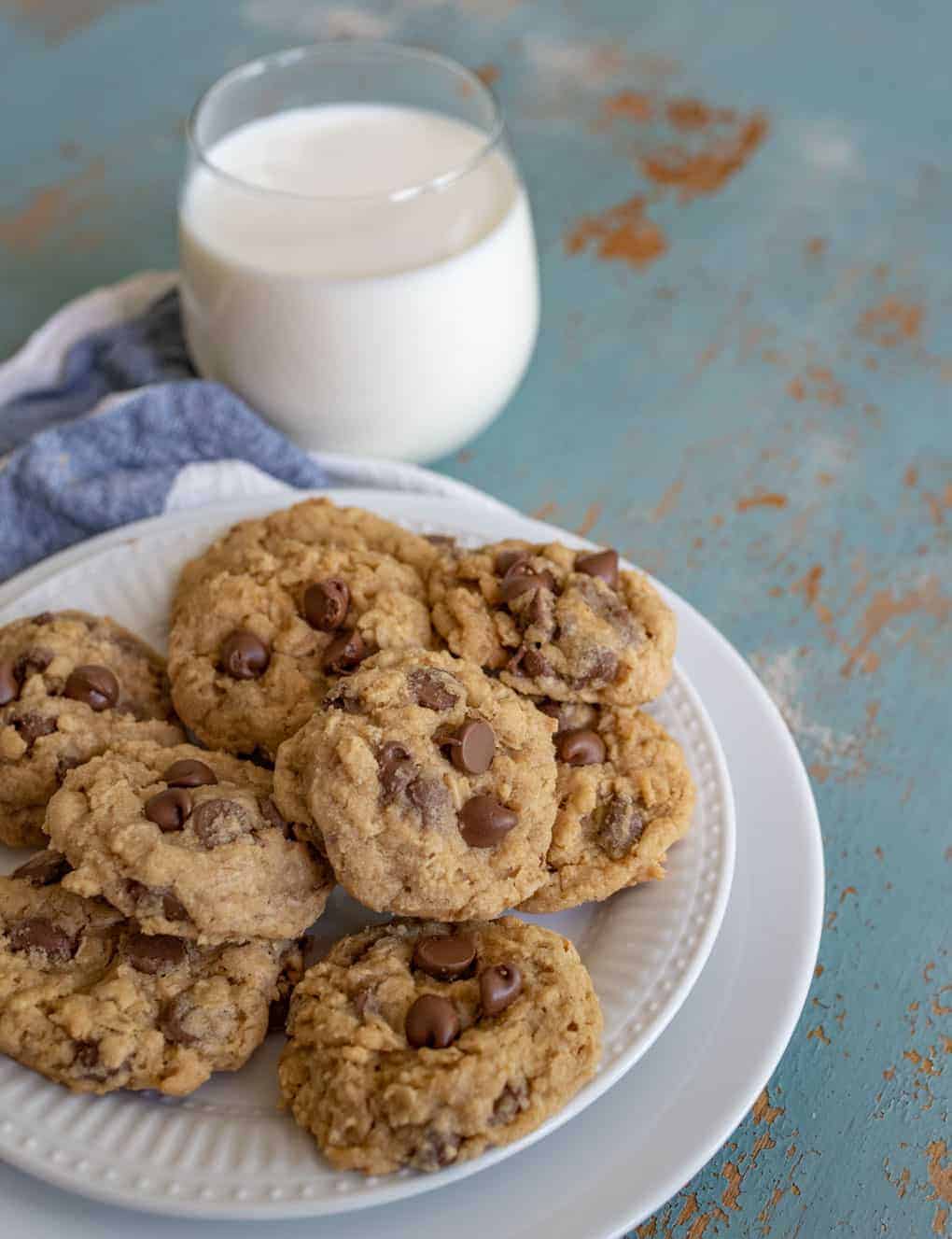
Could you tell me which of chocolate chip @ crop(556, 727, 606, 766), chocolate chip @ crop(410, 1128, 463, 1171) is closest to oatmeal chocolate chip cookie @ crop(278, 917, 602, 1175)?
chocolate chip @ crop(410, 1128, 463, 1171)

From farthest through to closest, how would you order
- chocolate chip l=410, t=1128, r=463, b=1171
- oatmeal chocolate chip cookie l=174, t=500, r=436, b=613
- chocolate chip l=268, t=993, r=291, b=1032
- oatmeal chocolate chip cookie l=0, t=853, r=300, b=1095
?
oatmeal chocolate chip cookie l=174, t=500, r=436, b=613 → chocolate chip l=268, t=993, r=291, b=1032 → oatmeal chocolate chip cookie l=0, t=853, r=300, b=1095 → chocolate chip l=410, t=1128, r=463, b=1171

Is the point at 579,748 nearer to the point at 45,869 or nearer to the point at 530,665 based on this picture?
the point at 530,665

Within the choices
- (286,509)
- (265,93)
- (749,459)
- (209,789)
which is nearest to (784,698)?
(749,459)

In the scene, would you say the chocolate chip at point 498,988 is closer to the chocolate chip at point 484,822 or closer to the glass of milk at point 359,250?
the chocolate chip at point 484,822

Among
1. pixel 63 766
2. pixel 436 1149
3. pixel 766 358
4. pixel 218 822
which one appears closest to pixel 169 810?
pixel 218 822

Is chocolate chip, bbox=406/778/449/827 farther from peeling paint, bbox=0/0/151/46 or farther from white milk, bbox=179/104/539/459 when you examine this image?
peeling paint, bbox=0/0/151/46

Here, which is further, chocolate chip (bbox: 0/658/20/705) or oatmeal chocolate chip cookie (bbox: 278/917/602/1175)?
chocolate chip (bbox: 0/658/20/705)

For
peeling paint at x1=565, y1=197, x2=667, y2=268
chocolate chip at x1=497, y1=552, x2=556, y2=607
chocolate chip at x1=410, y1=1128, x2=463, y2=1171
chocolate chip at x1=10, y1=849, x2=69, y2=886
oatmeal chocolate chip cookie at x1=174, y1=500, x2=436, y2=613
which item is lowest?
peeling paint at x1=565, y1=197, x2=667, y2=268

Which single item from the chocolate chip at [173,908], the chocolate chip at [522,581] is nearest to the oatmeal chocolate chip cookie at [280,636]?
the chocolate chip at [522,581]
